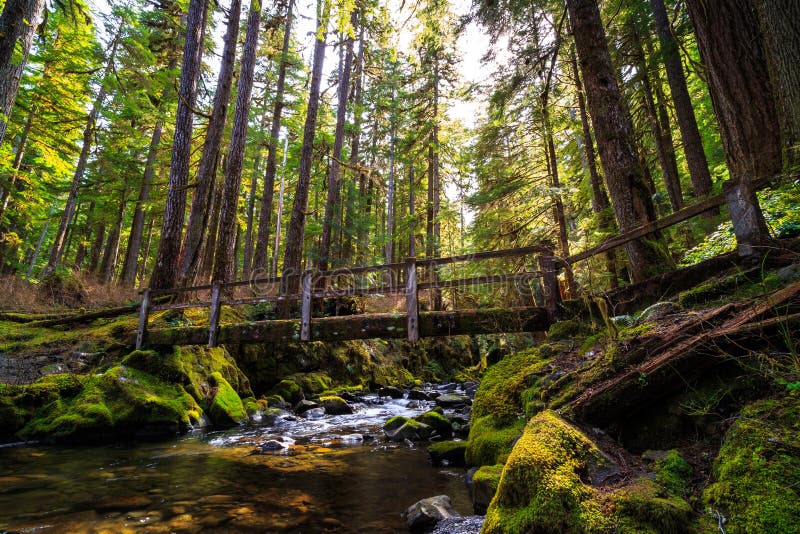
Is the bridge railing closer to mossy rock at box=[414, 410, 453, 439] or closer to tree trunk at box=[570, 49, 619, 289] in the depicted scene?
mossy rock at box=[414, 410, 453, 439]

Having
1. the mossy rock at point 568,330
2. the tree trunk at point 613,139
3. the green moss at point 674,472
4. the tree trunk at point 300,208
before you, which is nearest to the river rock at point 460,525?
the green moss at point 674,472

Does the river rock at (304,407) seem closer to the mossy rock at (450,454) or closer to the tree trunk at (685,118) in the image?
the mossy rock at (450,454)

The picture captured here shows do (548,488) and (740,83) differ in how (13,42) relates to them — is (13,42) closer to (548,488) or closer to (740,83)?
(548,488)

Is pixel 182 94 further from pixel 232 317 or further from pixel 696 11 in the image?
pixel 696 11

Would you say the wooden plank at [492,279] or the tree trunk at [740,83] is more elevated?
the tree trunk at [740,83]

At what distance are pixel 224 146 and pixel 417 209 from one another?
463 inches

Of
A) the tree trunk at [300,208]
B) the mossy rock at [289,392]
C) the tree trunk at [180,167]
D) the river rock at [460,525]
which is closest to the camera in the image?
the river rock at [460,525]

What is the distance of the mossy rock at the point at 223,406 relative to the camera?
8820 mm

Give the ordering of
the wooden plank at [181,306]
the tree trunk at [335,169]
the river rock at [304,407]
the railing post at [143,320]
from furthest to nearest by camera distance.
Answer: the tree trunk at [335,169] → the river rock at [304,407] → the railing post at [143,320] → the wooden plank at [181,306]

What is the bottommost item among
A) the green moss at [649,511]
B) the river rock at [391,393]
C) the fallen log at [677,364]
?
the green moss at [649,511]

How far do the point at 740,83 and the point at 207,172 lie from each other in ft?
42.3

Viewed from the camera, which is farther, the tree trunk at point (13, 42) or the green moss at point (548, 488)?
the tree trunk at point (13, 42)

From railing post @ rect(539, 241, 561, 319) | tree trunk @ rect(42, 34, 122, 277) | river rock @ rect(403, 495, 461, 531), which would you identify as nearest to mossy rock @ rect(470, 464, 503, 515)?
river rock @ rect(403, 495, 461, 531)

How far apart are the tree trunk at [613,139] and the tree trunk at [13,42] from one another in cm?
1004
